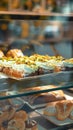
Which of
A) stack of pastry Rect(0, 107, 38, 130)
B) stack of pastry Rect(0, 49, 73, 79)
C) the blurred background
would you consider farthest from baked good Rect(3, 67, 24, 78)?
the blurred background

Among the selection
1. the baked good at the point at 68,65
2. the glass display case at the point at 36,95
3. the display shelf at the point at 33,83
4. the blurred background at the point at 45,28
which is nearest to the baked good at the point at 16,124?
the glass display case at the point at 36,95

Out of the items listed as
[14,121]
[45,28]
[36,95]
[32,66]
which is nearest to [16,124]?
[14,121]

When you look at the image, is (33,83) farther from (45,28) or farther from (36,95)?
(45,28)

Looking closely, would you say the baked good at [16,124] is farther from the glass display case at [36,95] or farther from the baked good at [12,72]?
the baked good at [12,72]

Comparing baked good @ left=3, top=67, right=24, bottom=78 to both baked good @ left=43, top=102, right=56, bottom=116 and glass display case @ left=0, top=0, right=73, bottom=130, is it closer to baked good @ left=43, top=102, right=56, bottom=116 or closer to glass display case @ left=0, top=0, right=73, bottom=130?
glass display case @ left=0, top=0, right=73, bottom=130

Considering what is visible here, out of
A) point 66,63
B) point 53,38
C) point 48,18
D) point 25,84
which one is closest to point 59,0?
point 53,38

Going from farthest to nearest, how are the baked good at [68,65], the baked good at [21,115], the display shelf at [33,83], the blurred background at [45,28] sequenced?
the blurred background at [45,28] < the baked good at [68,65] < the baked good at [21,115] < the display shelf at [33,83]
